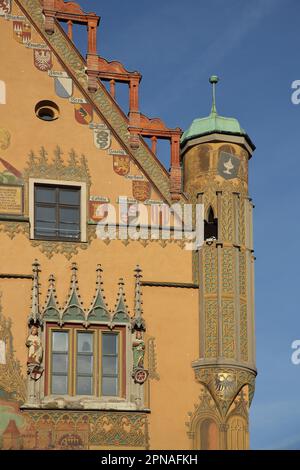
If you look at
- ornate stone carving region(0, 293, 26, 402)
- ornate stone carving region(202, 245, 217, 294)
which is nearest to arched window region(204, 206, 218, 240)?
ornate stone carving region(202, 245, 217, 294)

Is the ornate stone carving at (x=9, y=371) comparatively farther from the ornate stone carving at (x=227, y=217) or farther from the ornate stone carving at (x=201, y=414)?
the ornate stone carving at (x=227, y=217)

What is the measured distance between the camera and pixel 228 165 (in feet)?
82.1

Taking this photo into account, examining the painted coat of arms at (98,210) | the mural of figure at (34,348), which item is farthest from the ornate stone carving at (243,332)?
the mural of figure at (34,348)

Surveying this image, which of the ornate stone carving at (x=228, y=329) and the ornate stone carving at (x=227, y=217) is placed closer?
the ornate stone carving at (x=228, y=329)

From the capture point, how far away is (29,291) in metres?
23.9

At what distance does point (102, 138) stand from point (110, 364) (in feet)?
12.7

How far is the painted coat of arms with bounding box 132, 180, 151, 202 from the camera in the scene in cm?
2486

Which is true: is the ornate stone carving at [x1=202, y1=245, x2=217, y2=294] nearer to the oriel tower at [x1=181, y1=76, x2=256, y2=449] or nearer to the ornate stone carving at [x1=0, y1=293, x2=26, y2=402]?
the oriel tower at [x1=181, y1=76, x2=256, y2=449]

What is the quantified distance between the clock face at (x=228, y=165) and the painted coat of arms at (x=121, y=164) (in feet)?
5.02

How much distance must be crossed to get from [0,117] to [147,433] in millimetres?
5745

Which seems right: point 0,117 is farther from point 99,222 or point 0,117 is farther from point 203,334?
point 203,334

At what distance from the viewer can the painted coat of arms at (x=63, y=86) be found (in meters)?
25.2

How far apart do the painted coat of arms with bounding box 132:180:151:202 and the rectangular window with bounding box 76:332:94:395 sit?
2.51 meters

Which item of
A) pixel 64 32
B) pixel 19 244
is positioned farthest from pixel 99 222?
pixel 64 32
